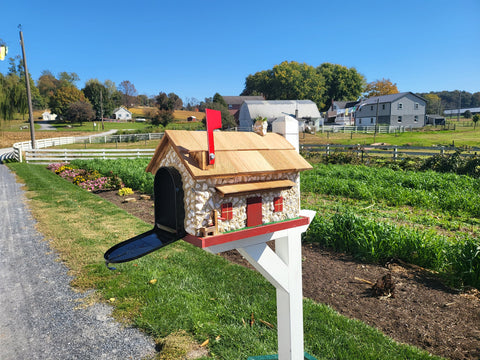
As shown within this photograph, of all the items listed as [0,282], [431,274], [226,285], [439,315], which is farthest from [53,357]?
[431,274]

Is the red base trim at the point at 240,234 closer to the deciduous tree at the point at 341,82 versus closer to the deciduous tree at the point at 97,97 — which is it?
the deciduous tree at the point at 341,82

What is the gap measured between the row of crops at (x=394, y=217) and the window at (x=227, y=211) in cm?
448

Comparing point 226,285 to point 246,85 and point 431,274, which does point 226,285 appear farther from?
point 246,85

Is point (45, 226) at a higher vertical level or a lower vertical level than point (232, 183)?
lower

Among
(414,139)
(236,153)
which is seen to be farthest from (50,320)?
(414,139)

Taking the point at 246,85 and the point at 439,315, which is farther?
the point at 246,85

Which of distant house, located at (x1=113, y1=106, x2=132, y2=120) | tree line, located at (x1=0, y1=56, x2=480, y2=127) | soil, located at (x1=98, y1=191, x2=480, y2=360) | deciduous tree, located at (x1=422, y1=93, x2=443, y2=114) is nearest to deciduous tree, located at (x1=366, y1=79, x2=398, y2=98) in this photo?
tree line, located at (x1=0, y1=56, x2=480, y2=127)

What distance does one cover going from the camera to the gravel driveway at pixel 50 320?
11.9 feet

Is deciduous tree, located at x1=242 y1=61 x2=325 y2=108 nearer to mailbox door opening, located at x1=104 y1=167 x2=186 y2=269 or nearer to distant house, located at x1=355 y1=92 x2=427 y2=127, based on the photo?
distant house, located at x1=355 y1=92 x2=427 y2=127

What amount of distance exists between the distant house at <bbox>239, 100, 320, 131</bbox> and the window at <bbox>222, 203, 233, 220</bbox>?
49.5 meters

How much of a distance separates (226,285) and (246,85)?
81.5m

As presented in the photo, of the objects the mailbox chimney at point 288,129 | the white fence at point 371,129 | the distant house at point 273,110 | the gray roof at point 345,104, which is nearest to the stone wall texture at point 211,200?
the mailbox chimney at point 288,129

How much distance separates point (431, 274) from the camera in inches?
201

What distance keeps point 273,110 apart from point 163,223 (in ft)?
167
